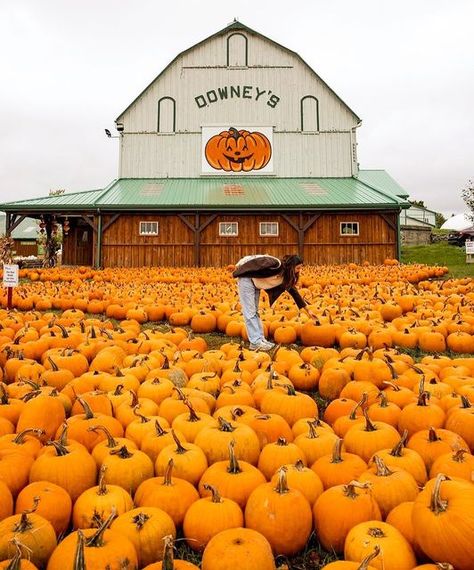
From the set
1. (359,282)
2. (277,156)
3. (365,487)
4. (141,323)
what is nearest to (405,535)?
(365,487)

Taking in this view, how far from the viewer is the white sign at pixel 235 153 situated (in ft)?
84.5

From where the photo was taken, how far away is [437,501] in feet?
5.99

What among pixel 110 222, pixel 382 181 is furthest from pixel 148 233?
pixel 382 181

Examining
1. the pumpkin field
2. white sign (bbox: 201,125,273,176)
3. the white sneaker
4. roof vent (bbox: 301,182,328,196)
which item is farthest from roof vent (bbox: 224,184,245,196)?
the pumpkin field

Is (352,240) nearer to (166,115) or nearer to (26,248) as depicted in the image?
(166,115)

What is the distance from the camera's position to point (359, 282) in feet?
42.2

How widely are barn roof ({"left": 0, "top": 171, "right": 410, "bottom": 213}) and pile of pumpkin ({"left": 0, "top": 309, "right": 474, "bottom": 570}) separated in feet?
56.9

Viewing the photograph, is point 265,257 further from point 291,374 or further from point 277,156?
point 277,156

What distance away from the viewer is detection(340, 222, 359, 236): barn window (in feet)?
71.9

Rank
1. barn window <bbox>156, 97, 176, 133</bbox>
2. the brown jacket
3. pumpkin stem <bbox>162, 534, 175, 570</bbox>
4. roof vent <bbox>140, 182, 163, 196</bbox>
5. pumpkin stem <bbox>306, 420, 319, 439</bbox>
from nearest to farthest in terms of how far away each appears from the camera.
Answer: pumpkin stem <bbox>162, 534, 175, 570</bbox>
pumpkin stem <bbox>306, 420, 319, 439</bbox>
the brown jacket
roof vent <bbox>140, 182, 163, 196</bbox>
barn window <bbox>156, 97, 176, 133</bbox>

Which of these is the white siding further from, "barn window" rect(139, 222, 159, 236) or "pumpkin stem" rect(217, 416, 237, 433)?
"pumpkin stem" rect(217, 416, 237, 433)

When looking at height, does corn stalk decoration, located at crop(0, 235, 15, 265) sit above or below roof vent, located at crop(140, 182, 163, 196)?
below

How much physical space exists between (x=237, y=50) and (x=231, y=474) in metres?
28.1

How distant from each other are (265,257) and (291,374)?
205cm
